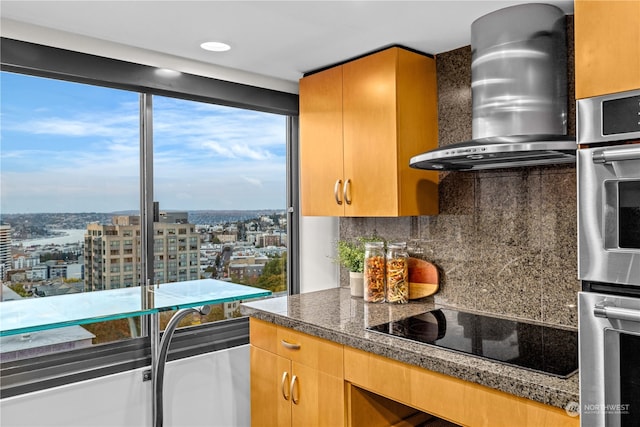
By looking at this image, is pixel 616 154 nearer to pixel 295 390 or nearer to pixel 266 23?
pixel 266 23

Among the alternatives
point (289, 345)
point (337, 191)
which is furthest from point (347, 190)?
point (289, 345)

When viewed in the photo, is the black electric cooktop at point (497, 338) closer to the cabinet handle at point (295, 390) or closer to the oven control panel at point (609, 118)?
the cabinet handle at point (295, 390)

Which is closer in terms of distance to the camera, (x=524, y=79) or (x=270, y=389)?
(x=524, y=79)

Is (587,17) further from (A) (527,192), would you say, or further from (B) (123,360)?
(B) (123,360)

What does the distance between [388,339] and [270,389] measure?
808 millimetres

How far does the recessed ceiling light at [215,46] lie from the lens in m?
2.30

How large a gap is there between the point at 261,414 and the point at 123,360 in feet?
2.50

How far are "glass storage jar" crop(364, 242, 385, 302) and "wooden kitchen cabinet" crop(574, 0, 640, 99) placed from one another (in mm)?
1369

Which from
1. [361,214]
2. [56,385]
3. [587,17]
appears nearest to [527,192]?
[361,214]

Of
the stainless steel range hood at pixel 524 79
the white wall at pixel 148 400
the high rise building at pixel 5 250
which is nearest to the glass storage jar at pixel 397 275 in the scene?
the stainless steel range hood at pixel 524 79

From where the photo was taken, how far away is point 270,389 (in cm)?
231

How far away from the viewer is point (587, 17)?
125 cm

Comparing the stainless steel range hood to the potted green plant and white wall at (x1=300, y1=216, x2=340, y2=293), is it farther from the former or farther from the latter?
white wall at (x1=300, y1=216, x2=340, y2=293)

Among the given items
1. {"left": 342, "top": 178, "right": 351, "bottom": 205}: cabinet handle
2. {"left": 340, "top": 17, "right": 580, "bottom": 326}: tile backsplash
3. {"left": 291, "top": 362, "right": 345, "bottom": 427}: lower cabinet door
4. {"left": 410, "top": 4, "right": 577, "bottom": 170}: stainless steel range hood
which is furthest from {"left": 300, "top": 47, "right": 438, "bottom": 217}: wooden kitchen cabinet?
{"left": 291, "top": 362, "right": 345, "bottom": 427}: lower cabinet door
